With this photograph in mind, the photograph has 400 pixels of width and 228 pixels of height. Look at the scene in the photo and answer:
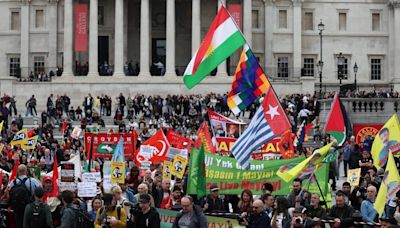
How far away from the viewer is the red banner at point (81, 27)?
2398 inches

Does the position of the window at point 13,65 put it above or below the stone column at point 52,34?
below

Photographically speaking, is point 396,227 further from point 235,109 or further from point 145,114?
point 145,114

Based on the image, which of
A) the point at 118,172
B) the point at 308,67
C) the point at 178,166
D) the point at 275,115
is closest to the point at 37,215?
the point at 118,172

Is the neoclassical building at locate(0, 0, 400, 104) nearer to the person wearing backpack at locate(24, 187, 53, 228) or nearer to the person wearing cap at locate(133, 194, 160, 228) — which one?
the person wearing backpack at locate(24, 187, 53, 228)

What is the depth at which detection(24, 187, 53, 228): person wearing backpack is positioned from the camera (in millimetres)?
15062

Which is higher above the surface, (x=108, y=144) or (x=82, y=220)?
(x=108, y=144)

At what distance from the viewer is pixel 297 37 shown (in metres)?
65.4

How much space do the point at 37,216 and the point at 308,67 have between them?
52.9m

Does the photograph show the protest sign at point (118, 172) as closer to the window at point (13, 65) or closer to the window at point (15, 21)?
the window at point (13, 65)

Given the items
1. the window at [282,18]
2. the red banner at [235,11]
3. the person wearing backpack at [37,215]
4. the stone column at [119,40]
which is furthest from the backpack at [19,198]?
the window at [282,18]

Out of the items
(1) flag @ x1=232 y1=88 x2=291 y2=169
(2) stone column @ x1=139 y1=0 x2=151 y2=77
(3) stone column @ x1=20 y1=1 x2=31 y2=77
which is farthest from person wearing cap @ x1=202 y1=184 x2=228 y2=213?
(3) stone column @ x1=20 y1=1 x2=31 y2=77

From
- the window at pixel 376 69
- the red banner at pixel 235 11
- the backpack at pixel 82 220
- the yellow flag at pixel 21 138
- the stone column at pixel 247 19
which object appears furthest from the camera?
the window at pixel 376 69

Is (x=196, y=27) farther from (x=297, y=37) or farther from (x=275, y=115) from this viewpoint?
(x=275, y=115)

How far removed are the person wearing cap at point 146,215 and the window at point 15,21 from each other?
53.3 metres
